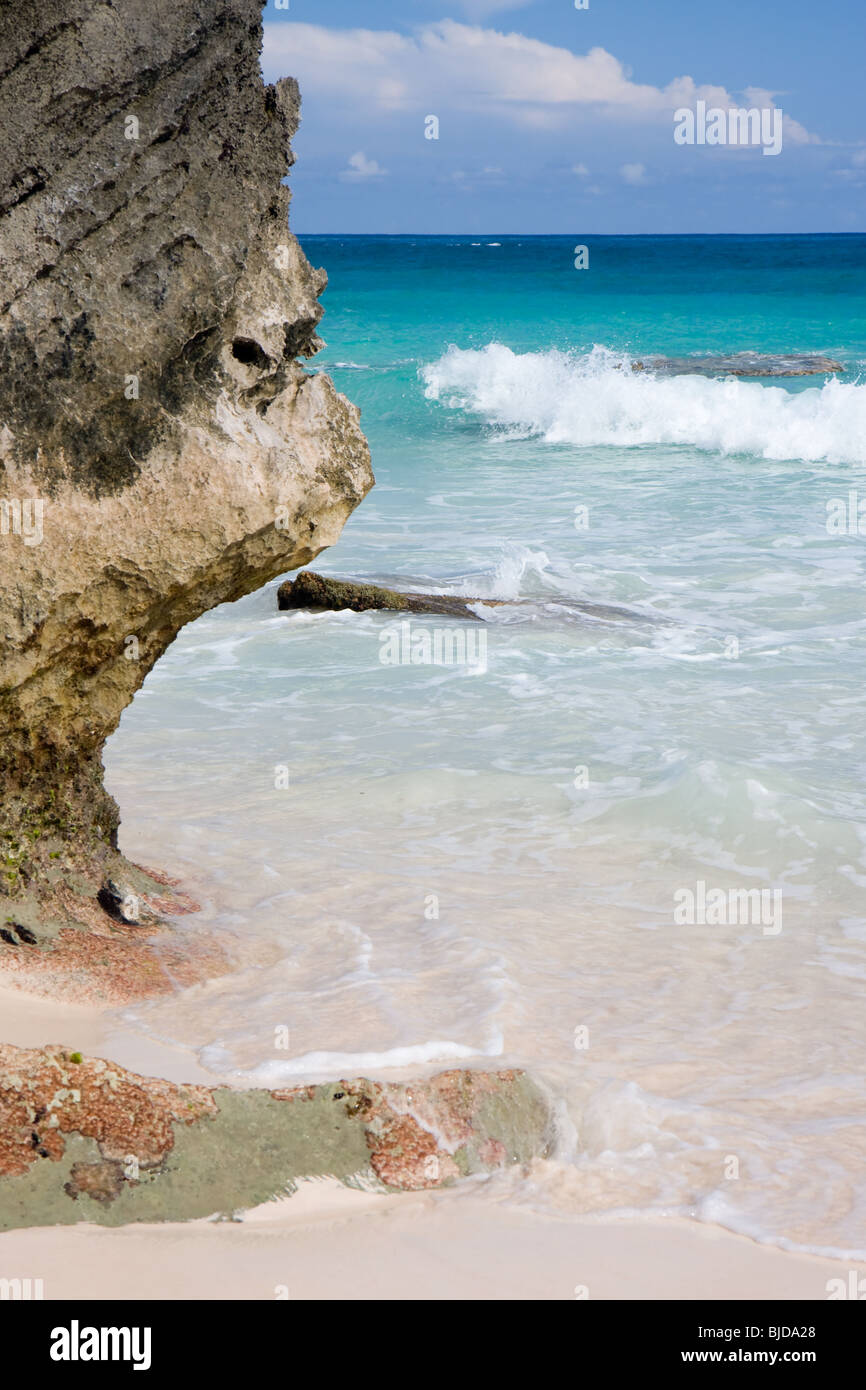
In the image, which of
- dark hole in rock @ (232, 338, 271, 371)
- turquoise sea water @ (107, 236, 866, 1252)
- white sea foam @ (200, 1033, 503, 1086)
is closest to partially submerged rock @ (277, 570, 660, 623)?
turquoise sea water @ (107, 236, 866, 1252)

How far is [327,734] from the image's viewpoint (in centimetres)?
700

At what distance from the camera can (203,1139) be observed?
2770 millimetres

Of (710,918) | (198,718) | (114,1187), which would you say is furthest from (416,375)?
(114,1187)

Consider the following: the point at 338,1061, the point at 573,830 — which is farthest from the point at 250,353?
the point at 573,830

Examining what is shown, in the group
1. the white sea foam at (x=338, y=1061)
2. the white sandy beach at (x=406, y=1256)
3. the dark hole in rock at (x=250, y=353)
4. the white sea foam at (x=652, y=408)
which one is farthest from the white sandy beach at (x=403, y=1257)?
the white sea foam at (x=652, y=408)

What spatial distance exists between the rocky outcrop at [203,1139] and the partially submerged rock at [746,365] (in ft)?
78.4

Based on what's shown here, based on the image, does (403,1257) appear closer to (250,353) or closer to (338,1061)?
(338,1061)

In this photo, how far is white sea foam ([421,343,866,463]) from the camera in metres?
18.9

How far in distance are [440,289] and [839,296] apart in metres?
16.5

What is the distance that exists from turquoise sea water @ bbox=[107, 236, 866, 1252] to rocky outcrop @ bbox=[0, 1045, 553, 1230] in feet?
0.71

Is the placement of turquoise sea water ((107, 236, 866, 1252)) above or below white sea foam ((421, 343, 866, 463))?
below

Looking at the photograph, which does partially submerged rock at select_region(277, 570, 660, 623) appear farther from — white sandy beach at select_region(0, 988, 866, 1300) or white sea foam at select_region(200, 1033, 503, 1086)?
white sandy beach at select_region(0, 988, 866, 1300)

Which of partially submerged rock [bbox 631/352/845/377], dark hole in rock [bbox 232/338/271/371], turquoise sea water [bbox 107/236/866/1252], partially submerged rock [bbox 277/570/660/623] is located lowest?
turquoise sea water [bbox 107/236/866/1252]

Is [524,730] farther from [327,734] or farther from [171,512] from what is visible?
[171,512]
